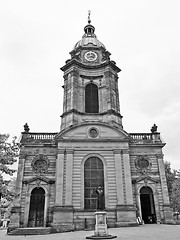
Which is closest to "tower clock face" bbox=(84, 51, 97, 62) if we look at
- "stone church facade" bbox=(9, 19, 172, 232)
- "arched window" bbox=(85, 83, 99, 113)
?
"arched window" bbox=(85, 83, 99, 113)

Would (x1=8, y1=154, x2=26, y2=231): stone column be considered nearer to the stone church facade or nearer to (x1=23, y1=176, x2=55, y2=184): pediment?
the stone church facade

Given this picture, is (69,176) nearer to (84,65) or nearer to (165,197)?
(165,197)

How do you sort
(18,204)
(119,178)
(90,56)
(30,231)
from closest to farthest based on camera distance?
(30,231) < (18,204) < (119,178) < (90,56)

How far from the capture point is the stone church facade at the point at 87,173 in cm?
2092

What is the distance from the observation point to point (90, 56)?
3153cm

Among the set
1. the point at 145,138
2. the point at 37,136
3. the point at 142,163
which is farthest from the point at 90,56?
the point at 142,163

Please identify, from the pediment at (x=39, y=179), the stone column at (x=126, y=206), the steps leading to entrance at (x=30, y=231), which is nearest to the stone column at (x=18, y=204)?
the pediment at (x=39, y=179)

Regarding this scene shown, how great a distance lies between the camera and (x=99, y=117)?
2683 centimetres

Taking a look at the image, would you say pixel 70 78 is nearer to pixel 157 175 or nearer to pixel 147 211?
pixel 157 175

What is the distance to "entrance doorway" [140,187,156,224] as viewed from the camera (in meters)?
22.6

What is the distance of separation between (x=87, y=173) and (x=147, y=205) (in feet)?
24.2

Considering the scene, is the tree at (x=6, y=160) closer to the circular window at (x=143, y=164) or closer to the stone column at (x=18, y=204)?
the stone column at (x=18, y=204)

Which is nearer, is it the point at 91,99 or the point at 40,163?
the point at 40,163

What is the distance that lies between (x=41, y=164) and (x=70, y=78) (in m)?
11.5
